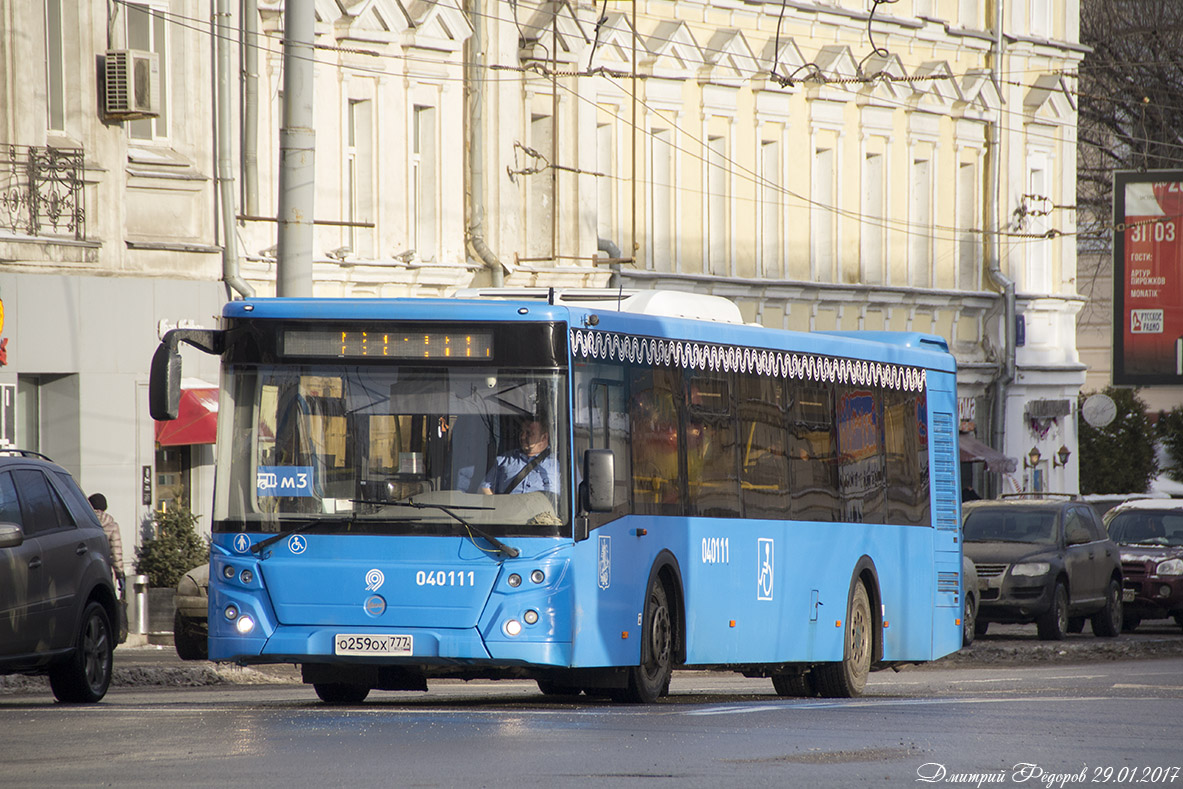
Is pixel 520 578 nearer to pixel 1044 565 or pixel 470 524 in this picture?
pixel 470 524

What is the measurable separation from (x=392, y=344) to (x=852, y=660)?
5888 mm

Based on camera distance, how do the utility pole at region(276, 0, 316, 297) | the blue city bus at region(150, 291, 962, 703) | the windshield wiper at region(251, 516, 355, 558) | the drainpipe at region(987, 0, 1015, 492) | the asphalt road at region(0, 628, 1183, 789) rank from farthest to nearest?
the drainpipe at region(987, 0, 1015, 492) < the utility pole at region(276, 0, 316, 297) < the windshield wiper at region(251, 516, 355, 558) < the blue city bus at region(150, 291, 962, 703) < the asphalt road at region(0, 628, 1183, 789)

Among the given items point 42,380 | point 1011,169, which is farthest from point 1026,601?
point 1011,169

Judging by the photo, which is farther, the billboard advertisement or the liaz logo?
the billboard advertisement

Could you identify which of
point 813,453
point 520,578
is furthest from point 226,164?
point 520,578

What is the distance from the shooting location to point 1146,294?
4303cm

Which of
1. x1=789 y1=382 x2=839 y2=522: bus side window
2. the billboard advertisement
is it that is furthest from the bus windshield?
the billboard advertisement

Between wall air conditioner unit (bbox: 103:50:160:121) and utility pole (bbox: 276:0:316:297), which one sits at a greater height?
wall air conditioner unit (bbox: 103:50:160:121)

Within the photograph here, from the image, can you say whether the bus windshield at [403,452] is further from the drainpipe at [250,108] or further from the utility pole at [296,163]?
the drainpipe at [250,108]

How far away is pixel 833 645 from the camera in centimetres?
1789

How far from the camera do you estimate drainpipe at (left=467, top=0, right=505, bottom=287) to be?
34.6 metres

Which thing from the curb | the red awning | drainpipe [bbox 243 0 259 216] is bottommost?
the curb

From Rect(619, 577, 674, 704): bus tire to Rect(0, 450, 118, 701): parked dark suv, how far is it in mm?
3773

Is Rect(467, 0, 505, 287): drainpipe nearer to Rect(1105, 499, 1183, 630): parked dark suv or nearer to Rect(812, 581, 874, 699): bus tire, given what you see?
Rect(1105, 499, 1183, 630): parked dark suv
